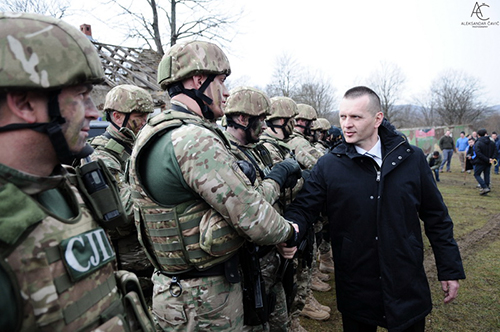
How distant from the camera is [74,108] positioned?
128 centimetres

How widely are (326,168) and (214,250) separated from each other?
1.19 m

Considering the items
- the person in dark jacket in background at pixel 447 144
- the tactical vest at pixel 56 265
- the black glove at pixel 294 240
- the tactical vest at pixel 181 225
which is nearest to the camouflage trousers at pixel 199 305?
the tactical vest at pixel 181 225

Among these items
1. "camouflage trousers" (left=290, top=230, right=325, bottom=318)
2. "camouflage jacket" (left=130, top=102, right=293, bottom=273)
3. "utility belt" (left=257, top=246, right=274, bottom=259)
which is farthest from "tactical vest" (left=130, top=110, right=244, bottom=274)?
"camouflage trousers" (left=290, top=230, right=325, bottom=318)

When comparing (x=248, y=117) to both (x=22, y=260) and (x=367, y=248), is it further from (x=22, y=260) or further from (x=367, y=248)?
(x=22, y=260)

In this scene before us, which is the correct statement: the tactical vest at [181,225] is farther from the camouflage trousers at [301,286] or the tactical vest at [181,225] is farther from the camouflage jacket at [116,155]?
the camouflage trousers at [301,286]

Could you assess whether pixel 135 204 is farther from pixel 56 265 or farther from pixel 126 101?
pixel 126 101

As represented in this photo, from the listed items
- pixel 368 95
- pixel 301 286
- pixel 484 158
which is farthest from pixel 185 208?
pixel 484 158

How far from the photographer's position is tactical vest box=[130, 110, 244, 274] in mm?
1927

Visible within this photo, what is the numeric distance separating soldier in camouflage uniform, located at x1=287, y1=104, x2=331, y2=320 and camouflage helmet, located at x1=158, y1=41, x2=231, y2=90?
2.52 meters

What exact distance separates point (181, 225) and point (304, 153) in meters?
3.43

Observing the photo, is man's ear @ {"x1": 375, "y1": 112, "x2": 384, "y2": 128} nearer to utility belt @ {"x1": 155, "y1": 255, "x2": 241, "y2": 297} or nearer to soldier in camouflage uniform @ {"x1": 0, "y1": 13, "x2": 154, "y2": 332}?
utility belt @ {"x1": 155, "y1": 255, "x2": 241, "y2": 297}

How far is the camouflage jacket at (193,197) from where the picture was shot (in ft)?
5.92

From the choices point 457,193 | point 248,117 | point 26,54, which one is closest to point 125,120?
point 248,117

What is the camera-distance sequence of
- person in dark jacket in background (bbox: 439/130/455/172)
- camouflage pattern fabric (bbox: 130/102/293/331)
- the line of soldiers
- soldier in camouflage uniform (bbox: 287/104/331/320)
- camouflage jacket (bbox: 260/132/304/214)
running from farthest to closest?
person in dark jacket in background (bbox: 439/130/455/172), soldier in camouflage uniform (bbox: 287/104/331/320), camouflage jacket (bbox: 260/132/304/214), camouflage pattern fabric (bbox: 130/102/293/331), the line of soldiers
